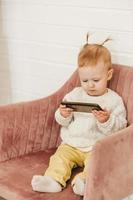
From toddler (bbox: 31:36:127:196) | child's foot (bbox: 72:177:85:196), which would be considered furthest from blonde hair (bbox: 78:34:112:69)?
child's foot (bbox: 72:177:85:196)

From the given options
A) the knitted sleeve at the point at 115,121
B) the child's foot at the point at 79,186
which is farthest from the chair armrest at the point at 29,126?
the child's foot at the point at 79,186

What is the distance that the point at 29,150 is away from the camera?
208cm

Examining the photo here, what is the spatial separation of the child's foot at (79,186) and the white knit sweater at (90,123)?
0.25 meters

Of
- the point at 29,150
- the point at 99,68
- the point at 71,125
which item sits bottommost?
the point at 29,150

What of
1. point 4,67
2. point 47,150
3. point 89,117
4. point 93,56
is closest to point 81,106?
point 89,117

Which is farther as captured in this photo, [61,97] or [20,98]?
[20,98]

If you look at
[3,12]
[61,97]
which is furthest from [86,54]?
[3,12]

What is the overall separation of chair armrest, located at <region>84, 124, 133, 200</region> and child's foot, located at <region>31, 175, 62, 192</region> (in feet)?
0.58

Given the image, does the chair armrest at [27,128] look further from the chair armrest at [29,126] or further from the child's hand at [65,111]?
the child's hand at [65,111]

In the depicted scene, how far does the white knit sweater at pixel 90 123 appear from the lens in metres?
1.90

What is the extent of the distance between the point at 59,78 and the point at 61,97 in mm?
407

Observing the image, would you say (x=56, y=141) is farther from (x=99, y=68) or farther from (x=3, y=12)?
(x=3, y=12)

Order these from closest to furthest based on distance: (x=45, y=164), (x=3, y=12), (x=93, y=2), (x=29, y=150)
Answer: (x=45, y=164), (x=29, y=150), (x=93, y=2), (x=3, y=12)

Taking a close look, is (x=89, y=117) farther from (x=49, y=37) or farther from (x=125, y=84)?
(x=49, y=37)
